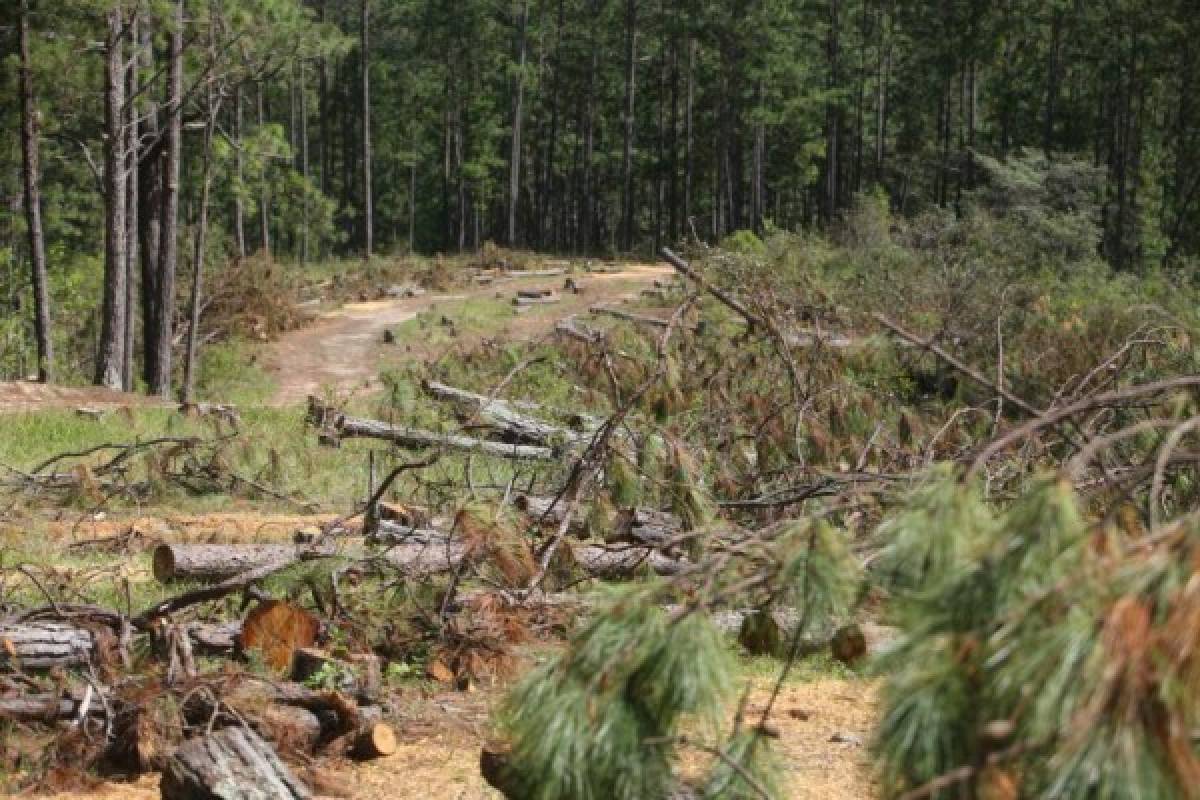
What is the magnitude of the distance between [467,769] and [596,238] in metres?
58.7

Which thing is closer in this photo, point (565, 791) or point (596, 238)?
point (565, 791)

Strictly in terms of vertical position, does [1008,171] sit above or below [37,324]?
above

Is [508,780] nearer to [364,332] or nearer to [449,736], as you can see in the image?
[449,736]

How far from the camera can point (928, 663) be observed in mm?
2031

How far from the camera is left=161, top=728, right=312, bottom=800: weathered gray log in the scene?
451 cm

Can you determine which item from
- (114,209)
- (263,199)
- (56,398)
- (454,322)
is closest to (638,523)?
(56,398)

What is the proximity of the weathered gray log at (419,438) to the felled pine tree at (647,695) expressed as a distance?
6.54m

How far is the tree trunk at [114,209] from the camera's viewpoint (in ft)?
60.5

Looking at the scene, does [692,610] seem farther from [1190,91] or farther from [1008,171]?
[1190,91]

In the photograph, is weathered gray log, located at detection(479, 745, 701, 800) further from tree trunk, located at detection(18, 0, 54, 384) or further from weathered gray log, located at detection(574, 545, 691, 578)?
tree trunk, located at detection(18, 0, 54, 384)

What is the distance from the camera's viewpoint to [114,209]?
18.9 meters

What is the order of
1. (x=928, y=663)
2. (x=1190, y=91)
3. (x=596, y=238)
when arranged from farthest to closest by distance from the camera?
(x=596, y=238), (x=1190, y=91), (x=928, y=663)

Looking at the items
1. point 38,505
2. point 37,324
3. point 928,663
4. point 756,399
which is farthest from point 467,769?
point 37,324

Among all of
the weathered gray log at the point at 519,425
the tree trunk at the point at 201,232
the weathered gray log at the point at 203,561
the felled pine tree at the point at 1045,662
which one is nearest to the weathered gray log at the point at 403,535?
the weathered gray log at the point at 203,561
